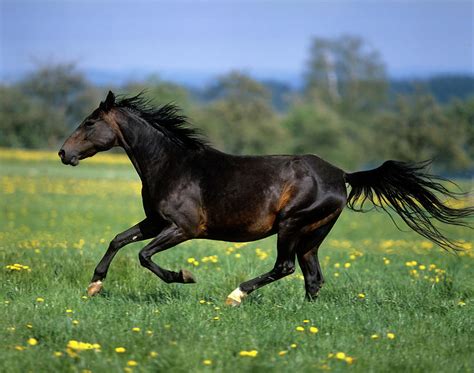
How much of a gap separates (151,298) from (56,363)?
253 cm

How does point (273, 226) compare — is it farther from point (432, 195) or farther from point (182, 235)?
point (432, 195)

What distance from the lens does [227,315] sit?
692 centimetres

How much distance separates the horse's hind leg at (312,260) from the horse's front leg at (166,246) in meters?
1.27

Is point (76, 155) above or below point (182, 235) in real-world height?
above

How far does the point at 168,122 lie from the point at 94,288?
79.2 inches

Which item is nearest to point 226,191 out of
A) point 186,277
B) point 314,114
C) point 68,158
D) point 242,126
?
point 186,277

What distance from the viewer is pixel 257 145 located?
239 feet

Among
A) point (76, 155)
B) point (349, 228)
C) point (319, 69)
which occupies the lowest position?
point (349, 228)

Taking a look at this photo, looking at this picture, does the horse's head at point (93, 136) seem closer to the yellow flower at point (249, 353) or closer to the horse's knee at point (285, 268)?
the horse's knee at point (285, 268)

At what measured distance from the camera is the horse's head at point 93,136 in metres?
8.24

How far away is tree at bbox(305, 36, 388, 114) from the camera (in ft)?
306

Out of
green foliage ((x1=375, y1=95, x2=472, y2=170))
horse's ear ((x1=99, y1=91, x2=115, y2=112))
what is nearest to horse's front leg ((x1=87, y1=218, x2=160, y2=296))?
A: horse's ear ((x1=99, y1=91, x2=115, y2=112))

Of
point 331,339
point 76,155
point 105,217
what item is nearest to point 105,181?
point 105,217

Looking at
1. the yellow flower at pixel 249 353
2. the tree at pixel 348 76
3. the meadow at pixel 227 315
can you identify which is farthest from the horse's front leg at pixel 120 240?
the tree at pixel 348 76
